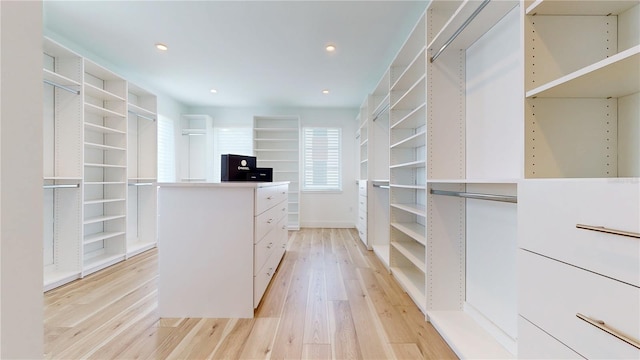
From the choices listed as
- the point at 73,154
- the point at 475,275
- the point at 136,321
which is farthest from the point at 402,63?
the point at 73,154

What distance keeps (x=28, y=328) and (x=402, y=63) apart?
10.1ft

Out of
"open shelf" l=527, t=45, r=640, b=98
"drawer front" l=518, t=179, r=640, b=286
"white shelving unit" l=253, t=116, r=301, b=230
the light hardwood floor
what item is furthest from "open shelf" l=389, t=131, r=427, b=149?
"white shelving unit" l=253, t=116, r=301, b=230

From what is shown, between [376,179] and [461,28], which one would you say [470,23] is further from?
[376,179]

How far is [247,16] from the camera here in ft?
7.89

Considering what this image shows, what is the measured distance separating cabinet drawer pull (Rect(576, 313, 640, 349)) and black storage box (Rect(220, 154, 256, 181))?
2404 mm

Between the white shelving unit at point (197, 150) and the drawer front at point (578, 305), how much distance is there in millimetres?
5520

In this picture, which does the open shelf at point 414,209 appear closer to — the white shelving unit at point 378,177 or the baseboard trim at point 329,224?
the white shelving unit at point 378,177

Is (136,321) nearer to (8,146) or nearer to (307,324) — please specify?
(307,324)

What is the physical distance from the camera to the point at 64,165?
2.71 meters

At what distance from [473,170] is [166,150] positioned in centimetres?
508

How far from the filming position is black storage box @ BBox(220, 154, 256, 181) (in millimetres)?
2430

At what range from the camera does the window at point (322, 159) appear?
223 inches

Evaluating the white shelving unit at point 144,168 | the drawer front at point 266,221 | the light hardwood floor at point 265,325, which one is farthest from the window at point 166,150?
the drawer front at point 266,221

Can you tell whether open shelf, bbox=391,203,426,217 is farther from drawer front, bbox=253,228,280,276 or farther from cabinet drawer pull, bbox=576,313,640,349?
drawer front, bbox=253,228,280,276
